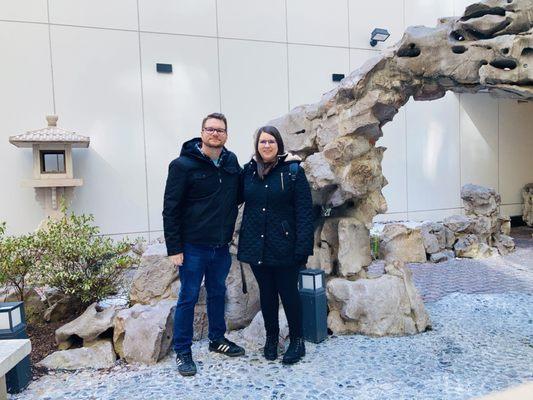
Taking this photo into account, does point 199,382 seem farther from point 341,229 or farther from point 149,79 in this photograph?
point 149,79

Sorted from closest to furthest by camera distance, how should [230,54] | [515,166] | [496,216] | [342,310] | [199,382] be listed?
[199,382], [342,310], [230,54], [496,216], [515,166]

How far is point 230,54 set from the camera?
27.2 ft

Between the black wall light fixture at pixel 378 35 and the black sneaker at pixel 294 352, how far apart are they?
7851mm

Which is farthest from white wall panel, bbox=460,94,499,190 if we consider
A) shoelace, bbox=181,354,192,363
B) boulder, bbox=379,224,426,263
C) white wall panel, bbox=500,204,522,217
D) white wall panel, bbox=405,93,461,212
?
shoelace, bbox=181,354,192,363

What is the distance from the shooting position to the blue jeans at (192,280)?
3189 mm

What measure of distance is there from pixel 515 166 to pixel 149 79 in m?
10.1

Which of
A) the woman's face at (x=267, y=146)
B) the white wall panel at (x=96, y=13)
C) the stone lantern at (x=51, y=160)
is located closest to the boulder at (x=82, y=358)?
the woman's face at (x=267, y=146)

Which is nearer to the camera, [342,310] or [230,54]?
[342,310]

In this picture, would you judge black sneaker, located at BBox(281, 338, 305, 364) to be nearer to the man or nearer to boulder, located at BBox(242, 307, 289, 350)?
boulder, located at BBox(242, 307, 289, 350)

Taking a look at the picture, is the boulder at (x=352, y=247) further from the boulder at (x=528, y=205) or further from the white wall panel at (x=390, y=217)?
the boulder at (x=528, y=205)

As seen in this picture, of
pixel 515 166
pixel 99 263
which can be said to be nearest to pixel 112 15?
pixel 99 263

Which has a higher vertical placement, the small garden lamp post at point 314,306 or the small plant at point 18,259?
the small plant at point 18,259

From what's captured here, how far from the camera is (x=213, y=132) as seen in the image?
3123 mm

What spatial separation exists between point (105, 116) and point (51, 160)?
1.28m
